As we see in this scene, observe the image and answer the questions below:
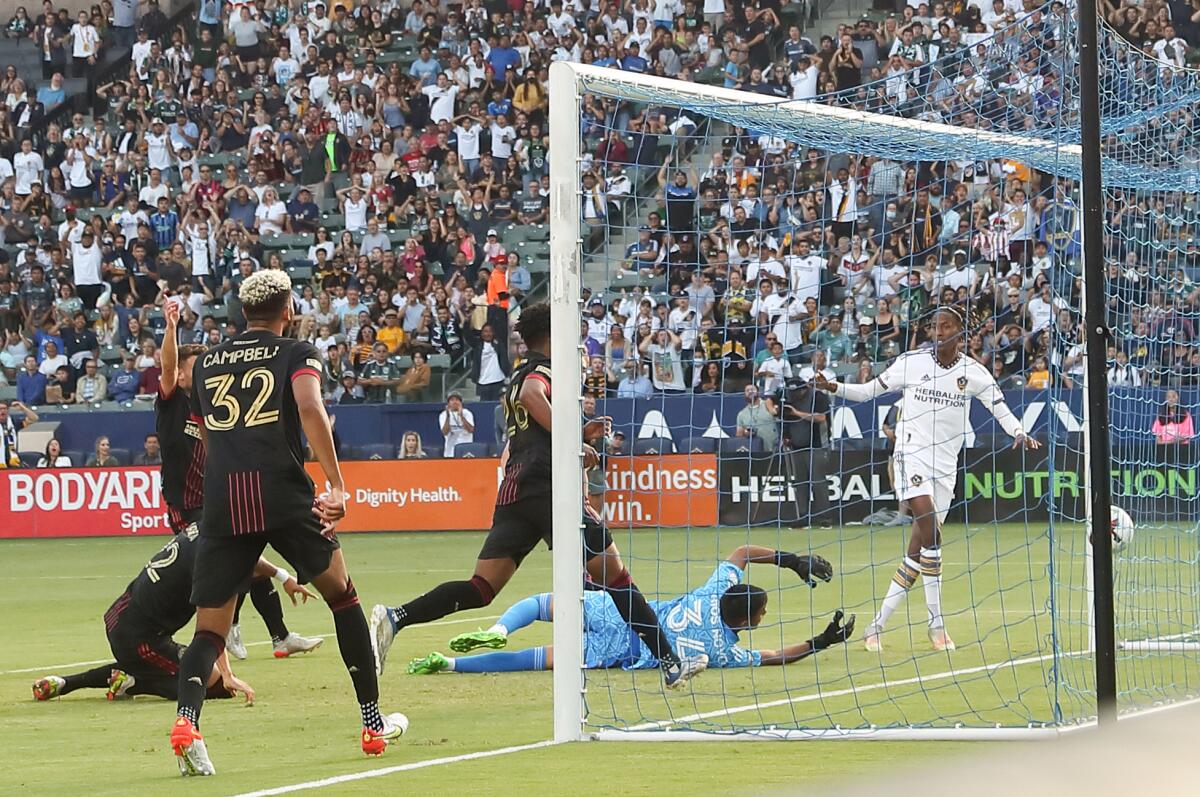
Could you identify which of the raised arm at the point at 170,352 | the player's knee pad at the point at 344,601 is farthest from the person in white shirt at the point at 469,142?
the player's knee pad at the point at 344,601

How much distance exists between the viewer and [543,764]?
684cm

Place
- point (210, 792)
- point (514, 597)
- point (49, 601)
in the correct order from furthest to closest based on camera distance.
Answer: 1. point (49, 601)
2. point (514, 597)
3. point (210, 792)

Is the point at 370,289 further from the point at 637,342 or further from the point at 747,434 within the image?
the point at 747,434

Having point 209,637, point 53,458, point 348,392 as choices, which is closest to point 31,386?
point 53,458

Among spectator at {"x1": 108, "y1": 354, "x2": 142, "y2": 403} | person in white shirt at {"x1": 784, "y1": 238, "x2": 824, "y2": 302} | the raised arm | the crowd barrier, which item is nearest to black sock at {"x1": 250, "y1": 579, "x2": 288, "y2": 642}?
the raised arm

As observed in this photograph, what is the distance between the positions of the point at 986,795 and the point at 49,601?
640 inches

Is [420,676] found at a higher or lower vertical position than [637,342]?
lower

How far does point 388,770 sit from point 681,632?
3083 mm

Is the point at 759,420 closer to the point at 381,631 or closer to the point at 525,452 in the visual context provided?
the point at 525,452

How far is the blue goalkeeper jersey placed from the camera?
31.4ft

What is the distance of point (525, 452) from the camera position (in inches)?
359

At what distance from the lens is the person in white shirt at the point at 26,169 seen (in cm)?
3244

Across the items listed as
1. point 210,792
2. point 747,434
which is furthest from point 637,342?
point 210,792

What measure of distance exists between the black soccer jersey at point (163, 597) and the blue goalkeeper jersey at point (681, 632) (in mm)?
2215
